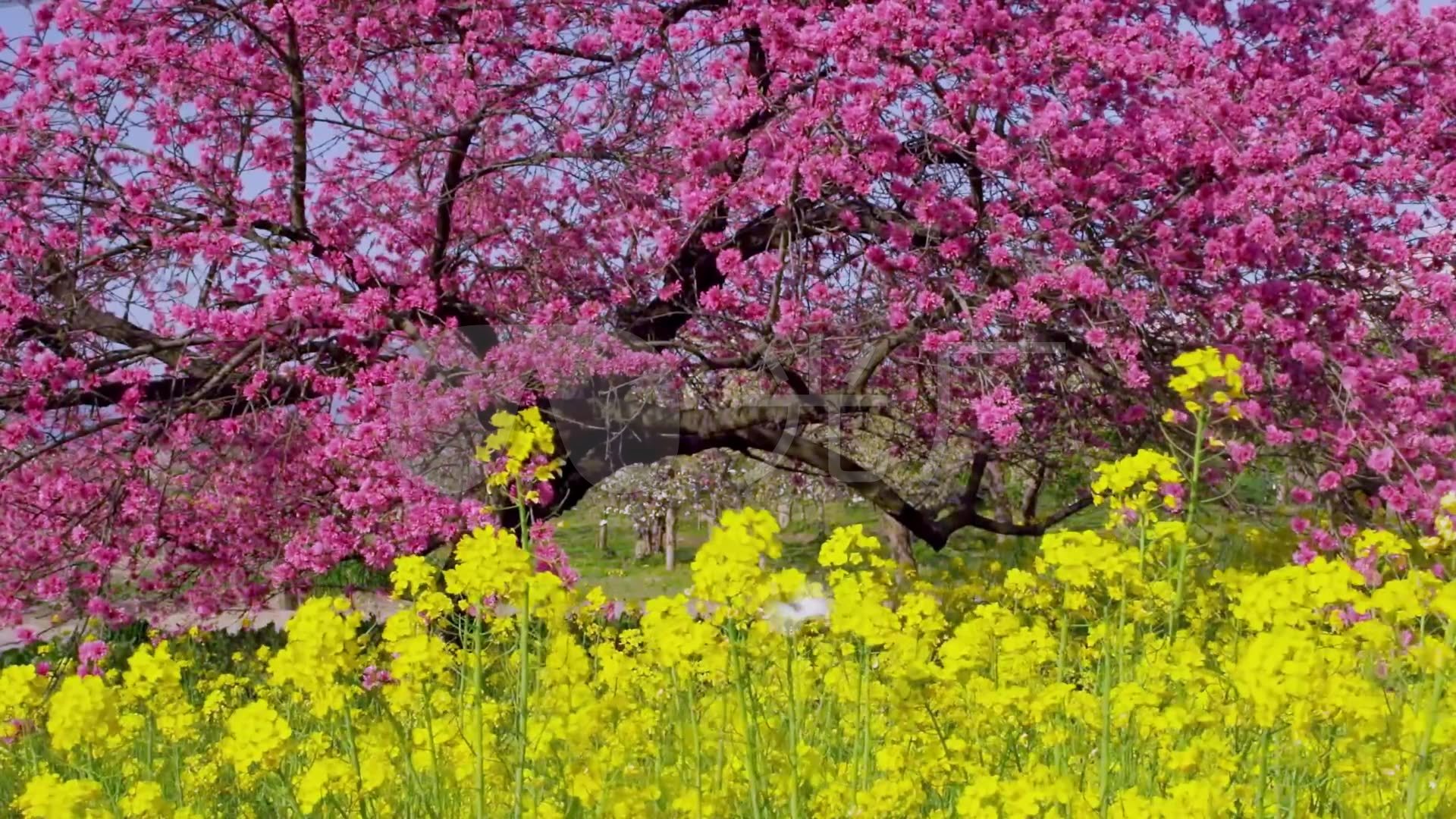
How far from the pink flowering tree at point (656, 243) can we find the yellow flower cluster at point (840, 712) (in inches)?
99.4

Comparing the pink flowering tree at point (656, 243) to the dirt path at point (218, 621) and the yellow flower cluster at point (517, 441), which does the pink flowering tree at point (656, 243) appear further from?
the yellow flower cluster at point (517, 441)

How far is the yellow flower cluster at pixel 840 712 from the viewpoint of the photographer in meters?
3.52

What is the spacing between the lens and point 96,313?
930 centimetres

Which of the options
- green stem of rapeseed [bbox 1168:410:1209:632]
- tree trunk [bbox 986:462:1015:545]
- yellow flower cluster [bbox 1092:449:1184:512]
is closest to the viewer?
green stem of rapeseed [bbox 1168:410:1209:632]

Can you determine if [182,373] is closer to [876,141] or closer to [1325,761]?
[876,141]

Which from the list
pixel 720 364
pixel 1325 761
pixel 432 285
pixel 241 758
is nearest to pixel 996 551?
pixel 720 364

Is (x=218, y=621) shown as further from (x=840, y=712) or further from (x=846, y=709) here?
(x=846, y=709)

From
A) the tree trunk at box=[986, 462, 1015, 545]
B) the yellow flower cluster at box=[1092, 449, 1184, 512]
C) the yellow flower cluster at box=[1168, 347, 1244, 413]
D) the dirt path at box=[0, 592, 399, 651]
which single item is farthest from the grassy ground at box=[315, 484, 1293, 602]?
the yellow flower cluster at box=[1168, 347, 1244, 413]

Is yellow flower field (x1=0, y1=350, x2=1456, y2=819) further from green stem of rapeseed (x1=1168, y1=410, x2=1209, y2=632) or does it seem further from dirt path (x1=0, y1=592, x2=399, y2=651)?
dirt path (x1=0, y1=592, x2=399, y2=651)

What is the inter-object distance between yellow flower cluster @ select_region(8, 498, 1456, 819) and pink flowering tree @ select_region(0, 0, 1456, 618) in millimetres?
2524

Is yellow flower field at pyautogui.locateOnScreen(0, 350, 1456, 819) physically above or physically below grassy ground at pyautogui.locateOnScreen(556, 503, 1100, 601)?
below

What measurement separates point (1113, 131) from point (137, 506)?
6430 mm

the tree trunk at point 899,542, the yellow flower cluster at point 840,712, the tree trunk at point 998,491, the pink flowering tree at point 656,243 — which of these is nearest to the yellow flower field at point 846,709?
the yellow flower cluster at point 840,712

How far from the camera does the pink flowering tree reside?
8.16m
